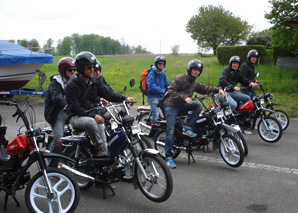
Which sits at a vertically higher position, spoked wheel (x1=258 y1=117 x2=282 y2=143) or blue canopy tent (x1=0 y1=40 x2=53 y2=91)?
blue canopy tent (x1=0 y1=40 x2=53 y2=91)

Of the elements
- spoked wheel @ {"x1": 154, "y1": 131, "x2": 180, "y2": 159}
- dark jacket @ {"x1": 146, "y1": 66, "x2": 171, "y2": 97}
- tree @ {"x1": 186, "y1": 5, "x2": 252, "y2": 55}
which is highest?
tree @ {"x1": 186, "y1": 5, "x2": 252, "y2": 55}

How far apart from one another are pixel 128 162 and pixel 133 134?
40 centimetres

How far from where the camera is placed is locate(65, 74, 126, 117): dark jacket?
4172 mm

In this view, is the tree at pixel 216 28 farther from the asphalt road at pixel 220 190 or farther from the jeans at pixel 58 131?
the jeans at pixel 58 131

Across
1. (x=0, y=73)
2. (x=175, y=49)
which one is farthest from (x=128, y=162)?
(x=175, y=49)

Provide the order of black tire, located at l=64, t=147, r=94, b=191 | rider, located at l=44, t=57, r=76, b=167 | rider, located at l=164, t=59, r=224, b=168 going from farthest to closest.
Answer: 1. rider, located at l=164, t=59, r=224, b=168
2. rider, located at l=44, t=57, r=76, b=167
3. black tire, located at l=64, t=147, r=94, b=191

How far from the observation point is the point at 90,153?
14.1 feet

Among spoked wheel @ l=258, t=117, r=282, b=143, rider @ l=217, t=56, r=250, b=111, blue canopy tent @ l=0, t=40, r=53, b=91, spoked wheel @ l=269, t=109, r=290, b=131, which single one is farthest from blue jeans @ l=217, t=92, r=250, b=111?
blue canopy tent @ l=0, t=40, r=53, b=91

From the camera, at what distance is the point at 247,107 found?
6910 millimetres

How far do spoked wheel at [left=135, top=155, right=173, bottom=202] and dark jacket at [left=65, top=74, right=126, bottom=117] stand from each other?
95cm

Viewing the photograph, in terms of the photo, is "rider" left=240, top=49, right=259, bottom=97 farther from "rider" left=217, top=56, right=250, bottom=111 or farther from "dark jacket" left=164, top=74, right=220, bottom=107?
"dark jacket" left=164, top=74, right=220, bottom=107

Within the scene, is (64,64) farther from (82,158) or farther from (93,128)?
(82,158)

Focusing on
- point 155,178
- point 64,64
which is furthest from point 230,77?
point 155,178

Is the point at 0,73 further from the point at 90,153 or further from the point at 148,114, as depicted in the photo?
the point at 90,153
